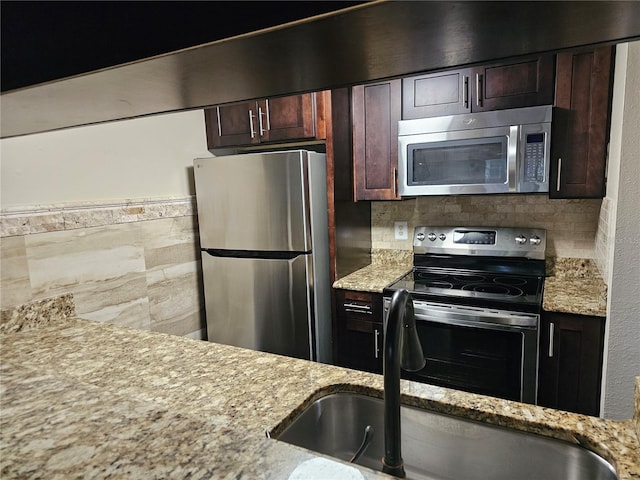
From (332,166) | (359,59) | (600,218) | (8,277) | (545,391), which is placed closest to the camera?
(359,59)

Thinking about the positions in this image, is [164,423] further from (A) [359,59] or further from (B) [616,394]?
(B) [616,394]

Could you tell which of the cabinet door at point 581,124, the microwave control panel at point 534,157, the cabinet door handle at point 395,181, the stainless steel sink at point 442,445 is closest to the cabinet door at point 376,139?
the cabinet door handle at point 395,181

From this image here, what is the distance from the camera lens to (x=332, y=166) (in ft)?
7.77

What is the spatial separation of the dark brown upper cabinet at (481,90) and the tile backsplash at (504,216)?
0.63m

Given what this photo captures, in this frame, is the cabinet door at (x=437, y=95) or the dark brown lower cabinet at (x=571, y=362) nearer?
the dark brown lower cabinet at (x=571, y=362)

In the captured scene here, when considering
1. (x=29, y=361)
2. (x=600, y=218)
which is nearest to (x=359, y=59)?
(x=29, y=361)

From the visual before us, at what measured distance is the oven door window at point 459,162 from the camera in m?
2.06

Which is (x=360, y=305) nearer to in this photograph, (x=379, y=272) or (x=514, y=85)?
(x=379, y=272)

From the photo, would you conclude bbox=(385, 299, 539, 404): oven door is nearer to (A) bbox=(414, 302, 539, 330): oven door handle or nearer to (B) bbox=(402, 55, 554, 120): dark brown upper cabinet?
(A) bbox=(414, 302, 539, 330): oven door handle

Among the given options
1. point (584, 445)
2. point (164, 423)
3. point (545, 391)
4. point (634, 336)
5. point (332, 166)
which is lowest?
point (545, 391)

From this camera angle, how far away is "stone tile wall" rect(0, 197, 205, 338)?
1710 mm

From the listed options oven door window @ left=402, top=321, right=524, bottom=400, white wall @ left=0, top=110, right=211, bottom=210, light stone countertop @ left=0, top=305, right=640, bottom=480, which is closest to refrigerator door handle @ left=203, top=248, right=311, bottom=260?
white wall @ left=0, top=110, right=211, bottom=210

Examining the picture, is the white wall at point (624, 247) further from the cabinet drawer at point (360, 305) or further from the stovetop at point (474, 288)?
the cabinet drawer at point (360, 305)

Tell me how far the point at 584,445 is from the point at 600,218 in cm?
173
